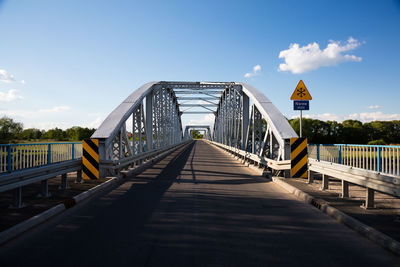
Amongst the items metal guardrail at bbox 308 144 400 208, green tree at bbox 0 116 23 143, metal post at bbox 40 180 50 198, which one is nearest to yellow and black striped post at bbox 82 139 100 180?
metal post at bbox 40 180 50 198

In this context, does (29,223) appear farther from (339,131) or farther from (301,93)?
(339,131)

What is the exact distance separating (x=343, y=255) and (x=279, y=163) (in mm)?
5676

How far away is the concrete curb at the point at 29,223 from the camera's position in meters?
3.46

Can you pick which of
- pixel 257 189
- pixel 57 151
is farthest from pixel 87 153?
pixel 257 189

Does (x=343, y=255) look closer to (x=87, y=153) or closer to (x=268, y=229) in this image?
(x=268, y=229)

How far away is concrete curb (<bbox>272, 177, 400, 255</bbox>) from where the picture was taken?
318cm

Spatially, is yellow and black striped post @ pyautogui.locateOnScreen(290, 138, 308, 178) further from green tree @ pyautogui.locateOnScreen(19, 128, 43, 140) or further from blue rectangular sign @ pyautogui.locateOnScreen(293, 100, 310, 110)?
green tree @ pyautogui.locateOnScreen(19, 128, 43, 140)

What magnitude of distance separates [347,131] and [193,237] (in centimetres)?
6690

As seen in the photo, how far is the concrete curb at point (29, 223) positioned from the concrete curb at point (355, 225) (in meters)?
4.91

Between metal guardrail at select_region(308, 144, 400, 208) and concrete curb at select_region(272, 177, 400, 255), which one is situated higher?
metal guardrail at select_region(308, 144, 400, 208)

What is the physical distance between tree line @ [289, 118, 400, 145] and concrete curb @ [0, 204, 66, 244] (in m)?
56.3

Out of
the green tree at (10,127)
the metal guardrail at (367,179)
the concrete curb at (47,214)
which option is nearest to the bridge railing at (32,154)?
the concrete curb at (47,214)

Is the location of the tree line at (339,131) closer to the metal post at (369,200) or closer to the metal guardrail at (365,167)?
the metal guardrail at (365,167)

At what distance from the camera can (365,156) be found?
230 inches
